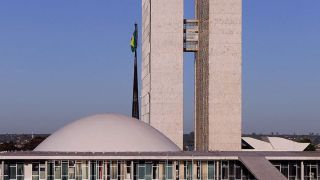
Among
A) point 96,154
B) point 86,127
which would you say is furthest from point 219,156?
point 86,127

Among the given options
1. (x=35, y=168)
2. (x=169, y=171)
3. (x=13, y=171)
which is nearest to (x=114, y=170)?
(x=169, y=171)

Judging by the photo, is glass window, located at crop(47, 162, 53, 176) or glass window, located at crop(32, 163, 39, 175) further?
glass window, located at crop(32, 163, 39, 175)

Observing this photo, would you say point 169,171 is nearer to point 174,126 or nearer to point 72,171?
point 72,171

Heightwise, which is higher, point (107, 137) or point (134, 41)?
point (134, 41)

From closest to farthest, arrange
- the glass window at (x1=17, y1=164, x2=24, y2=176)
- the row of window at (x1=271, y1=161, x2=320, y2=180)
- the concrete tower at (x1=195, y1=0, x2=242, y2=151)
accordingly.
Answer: the glass window at (x1=17, y1=164, x2=24, y2=176)
the row of window at (x1=271, y1=161, x2=320, y2=180)
the concrete tower at (x1=195, y1=0, x2=242, y2=151)

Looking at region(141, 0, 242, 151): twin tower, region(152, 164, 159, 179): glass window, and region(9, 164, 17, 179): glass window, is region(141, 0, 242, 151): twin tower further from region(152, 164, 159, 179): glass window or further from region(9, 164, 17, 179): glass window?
region(9, 164, 17, 179): glass window

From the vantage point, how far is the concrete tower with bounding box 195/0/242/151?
4117 inches

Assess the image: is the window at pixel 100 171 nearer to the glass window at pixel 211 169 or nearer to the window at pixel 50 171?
the window at pixel 50 171

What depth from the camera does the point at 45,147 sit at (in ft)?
225

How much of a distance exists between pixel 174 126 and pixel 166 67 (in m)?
10.2

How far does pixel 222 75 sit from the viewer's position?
348 feet

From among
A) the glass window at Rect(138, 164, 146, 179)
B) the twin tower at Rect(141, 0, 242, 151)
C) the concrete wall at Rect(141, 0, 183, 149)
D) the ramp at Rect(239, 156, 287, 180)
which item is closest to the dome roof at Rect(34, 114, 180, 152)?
the glass window at Rect(138, 164, 146, 179)

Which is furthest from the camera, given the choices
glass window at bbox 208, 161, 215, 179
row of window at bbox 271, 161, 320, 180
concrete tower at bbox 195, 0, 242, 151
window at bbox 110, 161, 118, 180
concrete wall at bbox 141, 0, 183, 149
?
concrete wall at bbox 141, 0, 183, 149

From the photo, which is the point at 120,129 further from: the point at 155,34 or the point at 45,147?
the point at 155,34
